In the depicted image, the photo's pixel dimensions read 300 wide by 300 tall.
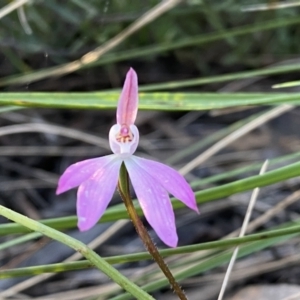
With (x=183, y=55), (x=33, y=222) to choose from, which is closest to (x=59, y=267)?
(x=33, y=222)

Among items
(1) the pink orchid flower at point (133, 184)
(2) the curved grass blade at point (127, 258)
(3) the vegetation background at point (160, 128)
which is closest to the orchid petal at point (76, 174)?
(1) the pink orchid flower at point (133, 184)

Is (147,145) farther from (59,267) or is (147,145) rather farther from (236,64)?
(59,267)

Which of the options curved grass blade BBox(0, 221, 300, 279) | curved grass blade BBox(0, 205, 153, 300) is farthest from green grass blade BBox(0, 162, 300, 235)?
curved grass blade BBox(0, 205, 153, 300)

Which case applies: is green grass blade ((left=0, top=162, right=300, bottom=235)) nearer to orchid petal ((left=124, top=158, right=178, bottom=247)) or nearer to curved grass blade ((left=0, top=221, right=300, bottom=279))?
curved grass blade ((left=0, top=221, right=300, bottom=279))

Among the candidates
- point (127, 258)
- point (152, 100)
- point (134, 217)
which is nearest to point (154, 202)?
point (134, 217)

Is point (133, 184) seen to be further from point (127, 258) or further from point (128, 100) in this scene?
point (127, 258)

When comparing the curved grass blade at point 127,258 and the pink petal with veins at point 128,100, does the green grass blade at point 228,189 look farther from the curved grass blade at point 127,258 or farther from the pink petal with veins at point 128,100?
the pink petal with veins at point 128,100
